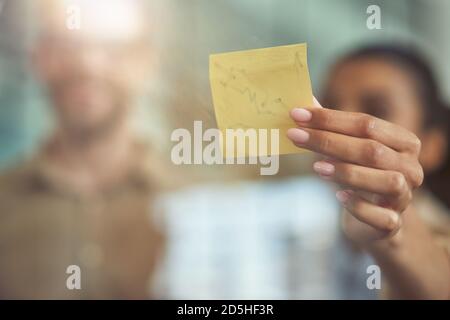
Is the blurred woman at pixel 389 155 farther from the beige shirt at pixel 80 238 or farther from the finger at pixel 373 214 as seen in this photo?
the beige shirt at pixel 80 238

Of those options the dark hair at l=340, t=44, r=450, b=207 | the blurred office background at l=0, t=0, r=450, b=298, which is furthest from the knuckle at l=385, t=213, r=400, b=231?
the dark hair at l=340, t=44, r=450, b=207

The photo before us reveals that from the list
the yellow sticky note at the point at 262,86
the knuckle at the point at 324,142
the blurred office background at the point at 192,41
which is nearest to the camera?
the knuckle at the point at 324,142

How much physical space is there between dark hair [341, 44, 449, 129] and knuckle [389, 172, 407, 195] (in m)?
0.50

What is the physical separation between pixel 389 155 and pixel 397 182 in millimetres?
47

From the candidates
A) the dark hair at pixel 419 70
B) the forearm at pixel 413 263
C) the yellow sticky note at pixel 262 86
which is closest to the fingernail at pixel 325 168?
the yellow sticky note at pixel 262 86

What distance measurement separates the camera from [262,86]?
37.6 inches

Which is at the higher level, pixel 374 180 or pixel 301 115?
pixel 301 115

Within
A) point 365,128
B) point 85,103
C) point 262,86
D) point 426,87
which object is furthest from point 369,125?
point 85,103

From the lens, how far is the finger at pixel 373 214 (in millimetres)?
877

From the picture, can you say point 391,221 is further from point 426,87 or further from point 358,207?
point 426,87

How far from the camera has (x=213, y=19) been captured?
1.24 metres

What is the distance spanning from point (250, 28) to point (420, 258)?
66cm

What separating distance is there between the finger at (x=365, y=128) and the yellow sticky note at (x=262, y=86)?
0.32ft

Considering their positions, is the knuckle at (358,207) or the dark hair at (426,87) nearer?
the knuckle at (358,207)
